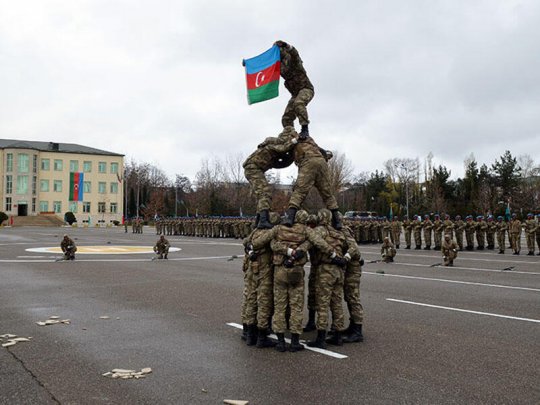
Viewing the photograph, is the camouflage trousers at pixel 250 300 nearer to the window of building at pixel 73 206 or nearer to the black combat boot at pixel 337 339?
the black combat boot at pixel 337 339

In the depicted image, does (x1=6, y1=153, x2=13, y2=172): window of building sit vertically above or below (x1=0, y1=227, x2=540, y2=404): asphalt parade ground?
above

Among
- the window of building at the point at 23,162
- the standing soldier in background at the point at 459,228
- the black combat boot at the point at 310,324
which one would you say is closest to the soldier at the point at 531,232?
the standing soldier in background at the point at 459,228

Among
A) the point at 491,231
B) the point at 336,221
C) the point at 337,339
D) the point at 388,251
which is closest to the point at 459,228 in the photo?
the point at 491,231

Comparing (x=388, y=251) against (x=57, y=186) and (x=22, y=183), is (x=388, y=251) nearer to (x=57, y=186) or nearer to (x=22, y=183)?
(x=22, y=183)

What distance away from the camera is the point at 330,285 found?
6227 mm

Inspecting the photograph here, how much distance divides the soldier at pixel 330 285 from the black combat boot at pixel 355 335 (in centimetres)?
14

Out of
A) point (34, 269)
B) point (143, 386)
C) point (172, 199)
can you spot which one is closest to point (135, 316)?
point (143, 386)

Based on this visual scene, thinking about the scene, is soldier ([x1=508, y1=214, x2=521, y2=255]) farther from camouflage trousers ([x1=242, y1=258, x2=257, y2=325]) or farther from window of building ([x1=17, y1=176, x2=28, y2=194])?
window of building ([x1=17, y1=176, x2=28, y2=194])

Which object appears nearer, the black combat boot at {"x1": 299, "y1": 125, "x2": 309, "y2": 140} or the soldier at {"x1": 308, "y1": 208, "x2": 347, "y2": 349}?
the soldier at {"x1": 308, "y1": 208, "x2": 347, "y2": 349}

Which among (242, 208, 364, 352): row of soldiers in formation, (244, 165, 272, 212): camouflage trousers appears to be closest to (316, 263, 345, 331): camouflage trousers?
(242, 208, 364, 352): row of soldiers in formation

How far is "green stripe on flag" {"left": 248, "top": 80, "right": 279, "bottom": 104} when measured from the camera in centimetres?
759

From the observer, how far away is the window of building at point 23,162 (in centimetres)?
7719

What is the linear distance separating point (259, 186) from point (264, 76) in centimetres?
184

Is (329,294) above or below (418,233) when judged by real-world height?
below
